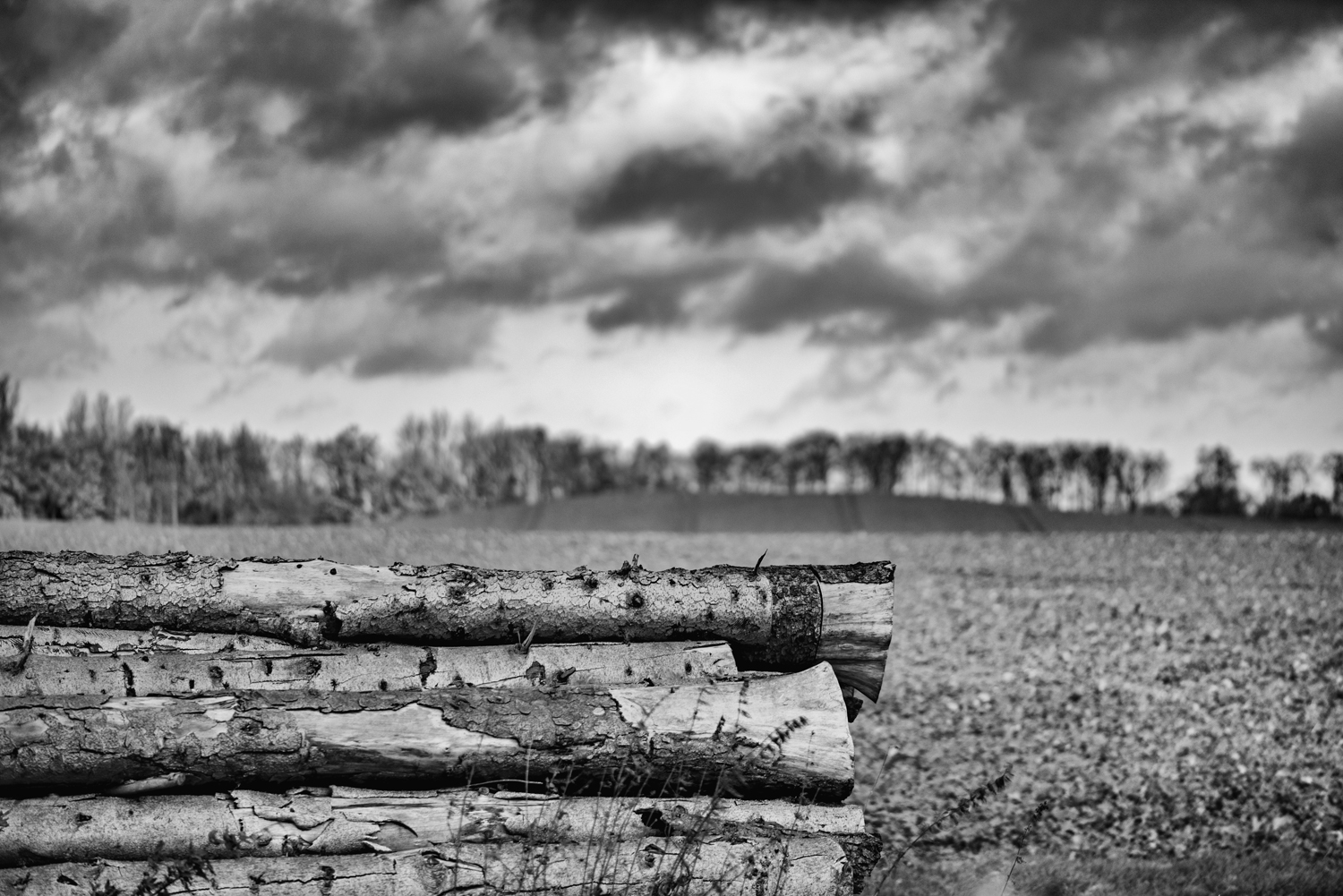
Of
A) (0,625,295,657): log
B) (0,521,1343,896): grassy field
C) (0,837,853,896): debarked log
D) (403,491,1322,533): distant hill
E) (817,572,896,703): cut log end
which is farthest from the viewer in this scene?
(403,491,1322,533): distant hill

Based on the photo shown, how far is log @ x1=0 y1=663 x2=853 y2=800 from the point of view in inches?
179

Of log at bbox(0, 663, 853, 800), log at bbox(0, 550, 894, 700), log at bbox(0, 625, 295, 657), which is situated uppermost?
log at bbox(0, 550, 894, 700)

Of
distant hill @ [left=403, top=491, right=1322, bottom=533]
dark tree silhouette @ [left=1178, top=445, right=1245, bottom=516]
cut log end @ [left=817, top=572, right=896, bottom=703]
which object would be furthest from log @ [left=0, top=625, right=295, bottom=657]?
dark tree silhouette @ [left=1178, top=445, right=1245, bottom=516]

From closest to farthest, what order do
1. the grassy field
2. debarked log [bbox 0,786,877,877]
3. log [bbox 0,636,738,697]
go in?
debarked log [bbox 0,786,877,877]
log [bbox 0,636,738,697]
the grassy field

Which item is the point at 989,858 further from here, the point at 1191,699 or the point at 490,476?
the point at 490,476

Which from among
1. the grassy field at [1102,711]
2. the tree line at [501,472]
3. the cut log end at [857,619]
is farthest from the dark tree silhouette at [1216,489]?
the cut log end at [857,619]

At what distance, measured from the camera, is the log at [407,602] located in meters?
5.32

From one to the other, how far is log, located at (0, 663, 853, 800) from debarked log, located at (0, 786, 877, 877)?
0.10 metres

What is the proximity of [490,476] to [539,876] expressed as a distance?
32.0m

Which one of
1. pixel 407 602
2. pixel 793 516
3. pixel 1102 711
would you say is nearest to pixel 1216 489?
pixel 793 516

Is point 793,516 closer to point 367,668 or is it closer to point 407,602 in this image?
point 407,602

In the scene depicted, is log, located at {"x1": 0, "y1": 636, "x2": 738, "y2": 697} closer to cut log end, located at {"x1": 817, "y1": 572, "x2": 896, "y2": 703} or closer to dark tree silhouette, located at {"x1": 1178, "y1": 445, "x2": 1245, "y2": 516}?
cut log end, located at {"x1": 817, "y1": 572, "x2": 896, "y2": 703}

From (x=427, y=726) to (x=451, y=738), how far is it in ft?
0.39

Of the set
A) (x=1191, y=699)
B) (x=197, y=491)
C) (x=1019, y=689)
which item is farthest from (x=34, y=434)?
(x=1191, y=699)
